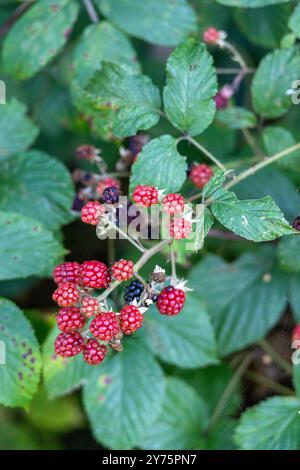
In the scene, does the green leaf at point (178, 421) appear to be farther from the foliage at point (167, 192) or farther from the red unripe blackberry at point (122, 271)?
the red unripe blackberry at point (122, 271)

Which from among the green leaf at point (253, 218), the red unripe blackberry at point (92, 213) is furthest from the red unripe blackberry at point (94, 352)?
the green leaf at point (253, 218)

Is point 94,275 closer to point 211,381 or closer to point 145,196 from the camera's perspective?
point 145,196

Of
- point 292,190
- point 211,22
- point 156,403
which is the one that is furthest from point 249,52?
point 156,403

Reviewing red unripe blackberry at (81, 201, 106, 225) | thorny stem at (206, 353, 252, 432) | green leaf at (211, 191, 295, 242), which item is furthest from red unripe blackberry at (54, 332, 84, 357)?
thorny stem at (206, 353, 252, 432)

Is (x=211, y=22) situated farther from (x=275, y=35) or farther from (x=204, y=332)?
(x=204, y=332)

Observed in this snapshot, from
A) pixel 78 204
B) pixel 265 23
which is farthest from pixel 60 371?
pixel 265 23

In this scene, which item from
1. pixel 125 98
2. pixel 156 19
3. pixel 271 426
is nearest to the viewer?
pixel 125 98
